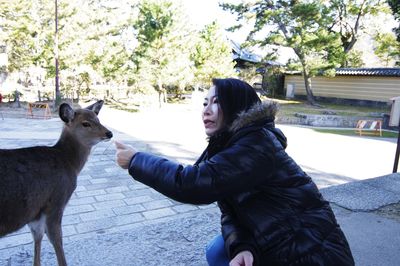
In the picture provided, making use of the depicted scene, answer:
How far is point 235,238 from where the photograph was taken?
175 cm

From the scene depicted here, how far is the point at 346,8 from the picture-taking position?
2434cm

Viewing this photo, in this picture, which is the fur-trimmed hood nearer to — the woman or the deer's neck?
the woman

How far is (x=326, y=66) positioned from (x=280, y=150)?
2169 centimetres

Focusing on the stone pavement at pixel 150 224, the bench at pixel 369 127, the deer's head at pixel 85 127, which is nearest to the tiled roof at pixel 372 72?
the bench at pixel 369 127

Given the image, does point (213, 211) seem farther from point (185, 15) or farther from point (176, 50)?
point (185, 15)

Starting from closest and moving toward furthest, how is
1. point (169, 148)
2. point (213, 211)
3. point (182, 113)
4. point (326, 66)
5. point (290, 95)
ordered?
point (213, 211), point (169, 148), point (182, 113), point (326, 66), point (290, 95)

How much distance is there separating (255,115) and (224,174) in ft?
1.12

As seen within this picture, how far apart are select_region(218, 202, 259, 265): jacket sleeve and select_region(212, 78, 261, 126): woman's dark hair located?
50 centimetres

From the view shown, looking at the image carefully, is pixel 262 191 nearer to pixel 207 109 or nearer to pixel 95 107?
pixel 207 109

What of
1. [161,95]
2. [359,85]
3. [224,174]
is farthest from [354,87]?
[224,174]

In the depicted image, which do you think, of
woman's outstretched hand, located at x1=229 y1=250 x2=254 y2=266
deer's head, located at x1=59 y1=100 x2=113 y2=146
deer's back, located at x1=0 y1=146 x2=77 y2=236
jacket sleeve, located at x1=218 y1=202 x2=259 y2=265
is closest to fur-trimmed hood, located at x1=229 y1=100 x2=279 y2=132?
jacket sleeve, located at x1=218 y1=202 x2=259 y2=265

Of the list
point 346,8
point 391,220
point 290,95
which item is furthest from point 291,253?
point 290,95

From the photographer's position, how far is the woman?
A: 1536 mm

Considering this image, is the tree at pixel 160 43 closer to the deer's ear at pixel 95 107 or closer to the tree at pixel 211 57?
the tree at pixel 211 57
